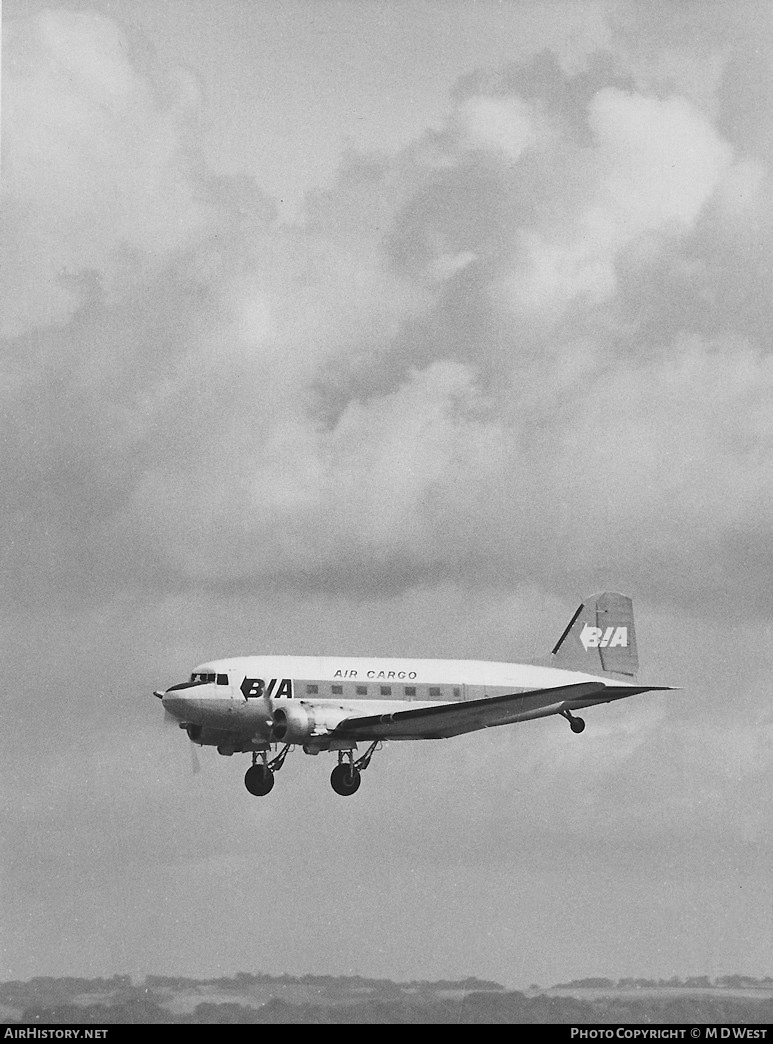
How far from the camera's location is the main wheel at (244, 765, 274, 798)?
67062mm

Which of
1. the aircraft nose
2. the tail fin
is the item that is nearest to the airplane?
the aircraft nose

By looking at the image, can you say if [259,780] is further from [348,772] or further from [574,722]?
[574,722]

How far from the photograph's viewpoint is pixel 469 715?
6888 centimetres

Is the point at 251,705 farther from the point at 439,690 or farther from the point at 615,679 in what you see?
the point at 615,679

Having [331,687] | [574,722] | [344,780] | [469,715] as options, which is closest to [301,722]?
[331,687]

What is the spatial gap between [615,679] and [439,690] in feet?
41.1

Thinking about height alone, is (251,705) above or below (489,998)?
above

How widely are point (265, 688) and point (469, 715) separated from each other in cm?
1010

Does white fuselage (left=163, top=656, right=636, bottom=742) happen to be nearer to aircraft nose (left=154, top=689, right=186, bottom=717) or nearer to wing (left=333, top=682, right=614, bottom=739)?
aircraft nose (left=154, top=689, right=186, bottom=717)

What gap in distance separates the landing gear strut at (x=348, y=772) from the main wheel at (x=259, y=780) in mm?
3192
